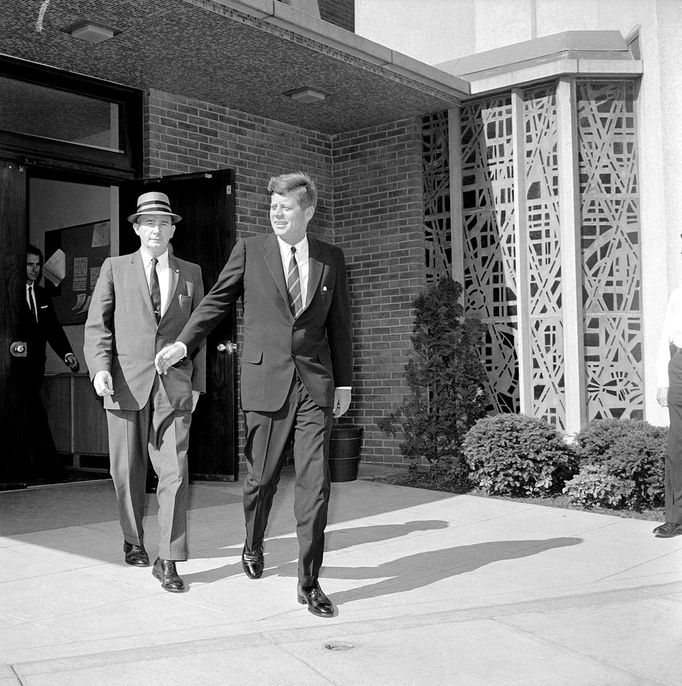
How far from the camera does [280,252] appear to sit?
4.31 metres

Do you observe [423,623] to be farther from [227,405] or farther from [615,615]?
[227,405]

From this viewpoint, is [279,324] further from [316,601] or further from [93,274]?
[93,274]

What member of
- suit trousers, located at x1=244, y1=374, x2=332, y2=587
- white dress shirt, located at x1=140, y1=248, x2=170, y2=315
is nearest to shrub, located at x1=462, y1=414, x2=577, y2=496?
suit trousers, located at x1=244, y1=374, x2=332, y2=587

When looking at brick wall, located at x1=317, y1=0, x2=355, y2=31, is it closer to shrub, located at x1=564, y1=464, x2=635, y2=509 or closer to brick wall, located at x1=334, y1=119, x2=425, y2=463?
brick wall, located at x1=334, y1=119, x2=425, y2=463

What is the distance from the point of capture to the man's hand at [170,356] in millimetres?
4199

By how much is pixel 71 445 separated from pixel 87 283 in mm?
2084

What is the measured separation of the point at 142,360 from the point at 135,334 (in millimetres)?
164

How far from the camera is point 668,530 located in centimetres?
585

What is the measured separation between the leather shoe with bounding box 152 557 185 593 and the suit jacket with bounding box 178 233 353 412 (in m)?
0.93

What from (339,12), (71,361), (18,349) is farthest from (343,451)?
(339,12)

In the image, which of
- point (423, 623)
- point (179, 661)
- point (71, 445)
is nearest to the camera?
point (179, 661)

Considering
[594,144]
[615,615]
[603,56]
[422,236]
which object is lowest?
[615,615]

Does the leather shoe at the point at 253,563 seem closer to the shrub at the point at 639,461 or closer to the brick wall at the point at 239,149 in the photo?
the shrub at the point at 639,461

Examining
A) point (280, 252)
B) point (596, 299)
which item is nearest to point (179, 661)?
point (280, 252)
